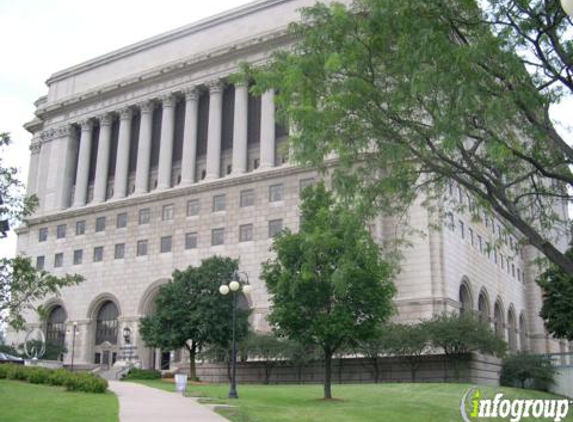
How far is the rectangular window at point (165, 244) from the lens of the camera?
64.7 m

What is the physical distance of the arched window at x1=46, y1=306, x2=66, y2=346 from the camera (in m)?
69.6

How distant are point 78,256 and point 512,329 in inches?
1814

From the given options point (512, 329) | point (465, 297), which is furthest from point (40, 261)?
point (512, 329)

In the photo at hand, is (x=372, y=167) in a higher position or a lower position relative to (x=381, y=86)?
lower

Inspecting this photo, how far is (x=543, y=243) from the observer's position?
19438mm

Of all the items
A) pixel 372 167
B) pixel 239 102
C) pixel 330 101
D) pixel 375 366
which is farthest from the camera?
pixel 239 102

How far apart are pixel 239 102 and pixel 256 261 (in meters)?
16.1

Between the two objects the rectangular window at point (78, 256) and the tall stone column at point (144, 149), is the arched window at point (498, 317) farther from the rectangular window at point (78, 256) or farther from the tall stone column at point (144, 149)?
the rectangular window at point (78, 256)

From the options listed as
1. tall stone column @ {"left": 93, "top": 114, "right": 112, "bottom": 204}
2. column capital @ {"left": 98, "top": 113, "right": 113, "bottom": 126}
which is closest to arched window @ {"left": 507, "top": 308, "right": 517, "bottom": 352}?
tall stone column @ {"left": 93, "top": 114, "right": 112, "bottom": 204}

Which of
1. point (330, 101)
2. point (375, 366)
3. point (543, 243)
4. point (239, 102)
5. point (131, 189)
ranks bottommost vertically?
point (375, 366)

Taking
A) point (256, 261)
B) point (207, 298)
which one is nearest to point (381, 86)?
point (207, 298)

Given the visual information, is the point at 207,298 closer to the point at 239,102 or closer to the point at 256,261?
the point at 256,261

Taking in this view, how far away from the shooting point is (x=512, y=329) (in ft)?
242

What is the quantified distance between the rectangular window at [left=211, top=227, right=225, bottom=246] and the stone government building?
4.4 inches
